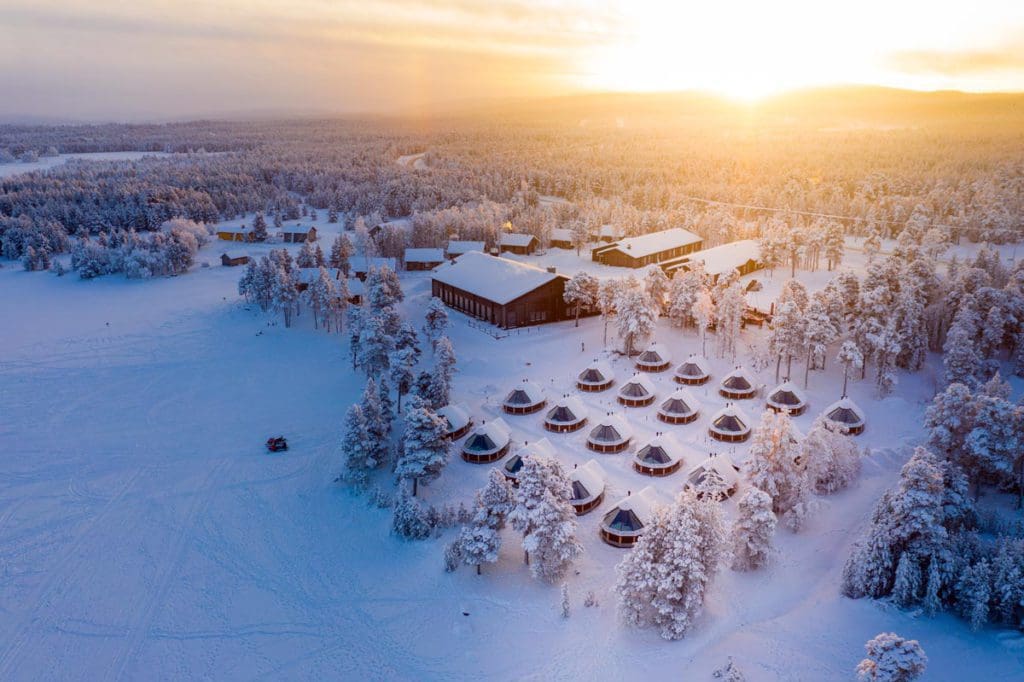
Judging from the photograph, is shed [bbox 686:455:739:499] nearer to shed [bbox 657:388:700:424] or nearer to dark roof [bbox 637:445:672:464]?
dark roof [bbox 637:445:672:464]

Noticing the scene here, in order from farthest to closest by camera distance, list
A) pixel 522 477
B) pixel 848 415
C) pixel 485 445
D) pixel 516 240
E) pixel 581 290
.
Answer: pixel 516 240 < pixel 581 290 < pixel 848 415 < pixel 485 445 < pixel 522 477

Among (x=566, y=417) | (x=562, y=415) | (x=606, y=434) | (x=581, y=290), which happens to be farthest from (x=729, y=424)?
(x=581, y=290)

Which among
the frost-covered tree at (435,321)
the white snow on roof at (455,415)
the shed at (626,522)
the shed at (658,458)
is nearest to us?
the shed at (626,522)

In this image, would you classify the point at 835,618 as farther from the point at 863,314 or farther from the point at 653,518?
the point at 863,314

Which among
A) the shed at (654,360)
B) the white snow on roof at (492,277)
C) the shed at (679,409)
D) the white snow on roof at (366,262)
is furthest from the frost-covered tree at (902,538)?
the white snow on roof at (366,262)

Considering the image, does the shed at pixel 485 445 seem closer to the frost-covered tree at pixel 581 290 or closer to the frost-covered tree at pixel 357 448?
the frost-covered tree at pixel 357 448

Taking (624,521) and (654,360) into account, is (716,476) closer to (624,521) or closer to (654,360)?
(624,521)
